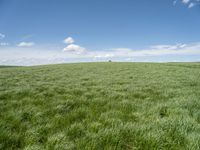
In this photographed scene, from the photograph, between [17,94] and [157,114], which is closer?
[157,114]

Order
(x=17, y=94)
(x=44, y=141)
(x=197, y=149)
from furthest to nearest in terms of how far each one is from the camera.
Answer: (x=17, y=94) → (x=44, y=141) → (x=197, y=149)

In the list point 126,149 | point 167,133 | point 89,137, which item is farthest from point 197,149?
point 89,137

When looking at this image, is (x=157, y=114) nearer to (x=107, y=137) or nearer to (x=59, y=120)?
(x=107, y=137)

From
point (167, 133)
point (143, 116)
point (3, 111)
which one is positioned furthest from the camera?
point (3, 111)

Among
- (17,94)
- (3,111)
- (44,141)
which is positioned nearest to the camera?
(44,141)

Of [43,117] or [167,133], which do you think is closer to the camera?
[167,133]

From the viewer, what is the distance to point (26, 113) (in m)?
4.64

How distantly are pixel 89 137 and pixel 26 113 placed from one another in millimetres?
2348

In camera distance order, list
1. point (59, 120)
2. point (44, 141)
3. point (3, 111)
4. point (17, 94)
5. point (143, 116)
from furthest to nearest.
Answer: point (17, 94) < point (3, 111) < point (143, 116) < point (59, 120) < point (44, 141)

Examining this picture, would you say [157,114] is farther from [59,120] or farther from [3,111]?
[3,111]

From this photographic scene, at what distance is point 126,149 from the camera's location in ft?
9.76

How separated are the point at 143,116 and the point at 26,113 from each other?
3274 millimetres

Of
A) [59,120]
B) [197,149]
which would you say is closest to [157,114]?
[197,149]

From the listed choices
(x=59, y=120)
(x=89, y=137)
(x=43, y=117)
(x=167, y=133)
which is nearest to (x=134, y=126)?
(x=167, y=133)
